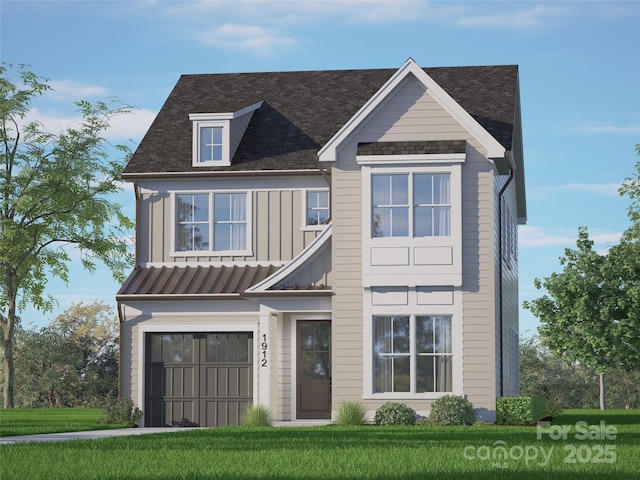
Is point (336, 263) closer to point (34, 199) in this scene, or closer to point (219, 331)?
point (219, 331)

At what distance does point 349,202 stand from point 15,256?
1961 cm

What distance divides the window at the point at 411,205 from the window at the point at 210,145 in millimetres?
6195

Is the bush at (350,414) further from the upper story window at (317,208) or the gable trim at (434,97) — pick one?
the gable trim at (434,97)

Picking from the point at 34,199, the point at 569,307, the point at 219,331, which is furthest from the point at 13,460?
the point at 34,199

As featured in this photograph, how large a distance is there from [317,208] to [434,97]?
16.8 ft

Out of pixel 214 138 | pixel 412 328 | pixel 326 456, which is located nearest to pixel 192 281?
pixel 214 138

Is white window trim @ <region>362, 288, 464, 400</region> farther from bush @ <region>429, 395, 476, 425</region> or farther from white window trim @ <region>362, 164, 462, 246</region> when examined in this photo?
white window trim @ <region>362, 164, 462, 246</region>

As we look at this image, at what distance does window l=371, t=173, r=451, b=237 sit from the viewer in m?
27.4

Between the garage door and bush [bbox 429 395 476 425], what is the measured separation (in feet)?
19.6

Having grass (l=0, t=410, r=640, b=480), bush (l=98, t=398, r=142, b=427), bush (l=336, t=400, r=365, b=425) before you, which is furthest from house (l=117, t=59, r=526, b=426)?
grass (l=0, t=410, r=640, b=480)

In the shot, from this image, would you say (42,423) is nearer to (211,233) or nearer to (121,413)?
(121,413)

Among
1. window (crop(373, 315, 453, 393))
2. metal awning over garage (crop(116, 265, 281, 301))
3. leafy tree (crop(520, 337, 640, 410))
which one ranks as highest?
metal awning over garage (crop(116, 265, 281, 301))

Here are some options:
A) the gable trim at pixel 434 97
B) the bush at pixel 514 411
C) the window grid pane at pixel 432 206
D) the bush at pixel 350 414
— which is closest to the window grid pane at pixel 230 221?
the gable trim at pixel 434 97

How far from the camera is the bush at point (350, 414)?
87.1 feet
